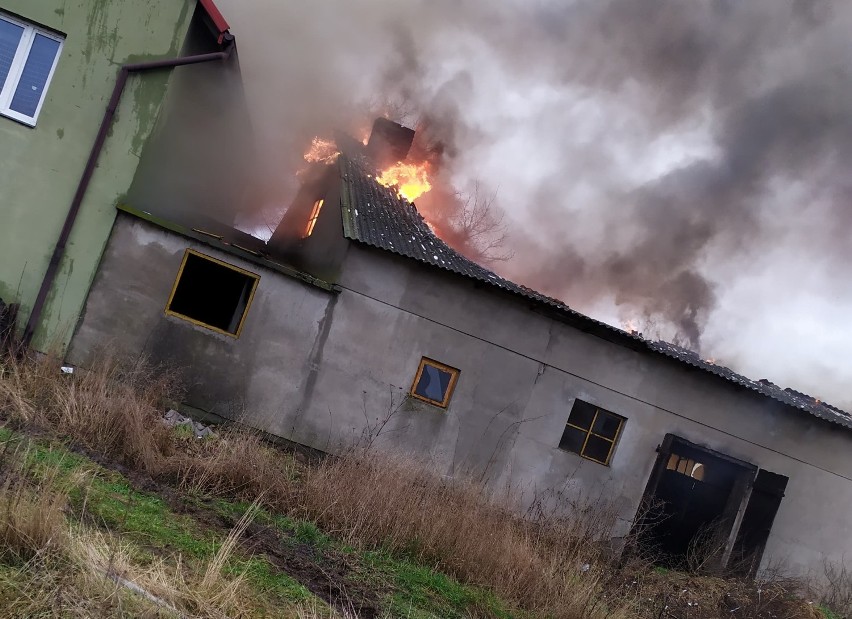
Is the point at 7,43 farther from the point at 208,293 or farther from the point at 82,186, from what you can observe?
the point at 208,293

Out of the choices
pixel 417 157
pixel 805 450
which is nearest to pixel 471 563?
pixel 805 450

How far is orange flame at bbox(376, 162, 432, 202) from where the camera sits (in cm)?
1900

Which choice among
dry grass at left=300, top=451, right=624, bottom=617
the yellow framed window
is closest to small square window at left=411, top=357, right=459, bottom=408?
dry grass at left=300, top=451, right=624, bottom=617

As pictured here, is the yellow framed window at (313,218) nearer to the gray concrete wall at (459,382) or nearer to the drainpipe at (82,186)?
the gray concrete wall at (459,382)

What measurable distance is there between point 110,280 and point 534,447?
754 cm

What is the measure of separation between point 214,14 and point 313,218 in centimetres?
532

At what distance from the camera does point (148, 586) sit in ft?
12.2

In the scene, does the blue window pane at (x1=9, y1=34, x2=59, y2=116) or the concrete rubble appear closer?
the concrete rubble

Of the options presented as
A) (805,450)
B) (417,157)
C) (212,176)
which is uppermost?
(417,157)

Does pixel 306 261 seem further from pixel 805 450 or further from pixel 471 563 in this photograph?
pixel 805 450

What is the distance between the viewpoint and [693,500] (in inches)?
504

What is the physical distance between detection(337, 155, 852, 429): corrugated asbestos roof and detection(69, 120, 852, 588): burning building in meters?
0.06

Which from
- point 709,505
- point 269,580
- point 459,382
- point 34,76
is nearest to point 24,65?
point 34,76

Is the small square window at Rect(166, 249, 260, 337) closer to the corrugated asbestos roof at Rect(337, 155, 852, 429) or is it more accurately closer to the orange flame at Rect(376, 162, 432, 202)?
the corrugated asbestos roof at Rect(337, 155, 852, 429)
